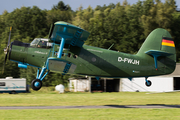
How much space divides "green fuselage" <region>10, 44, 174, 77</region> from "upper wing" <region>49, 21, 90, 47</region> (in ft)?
1.67

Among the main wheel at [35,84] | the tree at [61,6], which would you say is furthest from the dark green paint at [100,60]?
the tree at [61,6]

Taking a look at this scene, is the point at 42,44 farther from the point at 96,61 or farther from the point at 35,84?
the point at 96,61

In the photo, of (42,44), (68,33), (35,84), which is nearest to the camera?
(68,33)

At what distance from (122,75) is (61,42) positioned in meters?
4.42

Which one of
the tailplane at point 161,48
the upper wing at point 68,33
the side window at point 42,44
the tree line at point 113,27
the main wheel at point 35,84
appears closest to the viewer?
the upper wing at point 68,33

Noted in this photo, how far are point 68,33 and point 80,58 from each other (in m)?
1.99

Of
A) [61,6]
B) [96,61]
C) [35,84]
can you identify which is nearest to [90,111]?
[96,61]

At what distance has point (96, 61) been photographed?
1450 cm

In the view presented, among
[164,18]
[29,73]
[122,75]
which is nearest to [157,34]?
[122,75]

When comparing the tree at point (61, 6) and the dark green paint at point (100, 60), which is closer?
the dark green paint at point (100, 60)

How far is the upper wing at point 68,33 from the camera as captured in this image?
12258mm

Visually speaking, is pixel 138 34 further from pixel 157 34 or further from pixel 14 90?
pixel 157 34

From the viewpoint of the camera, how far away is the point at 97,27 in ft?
196

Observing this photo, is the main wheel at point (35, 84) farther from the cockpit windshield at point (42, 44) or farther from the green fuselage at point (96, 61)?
the cockpit windshield at point (42, 44)
